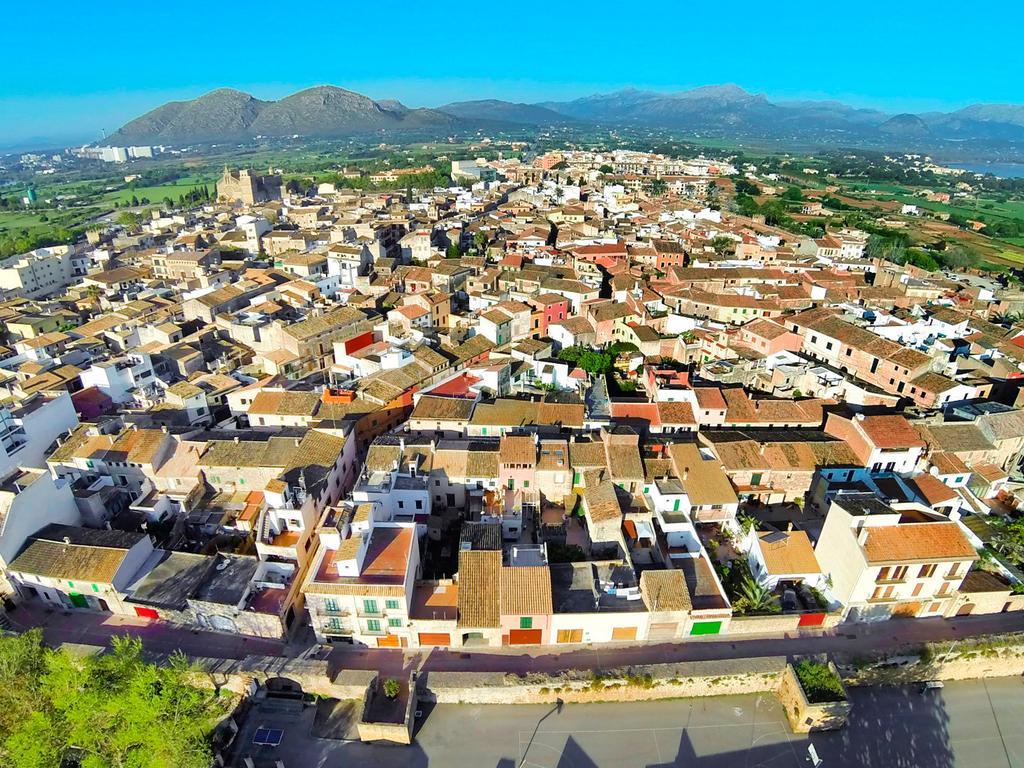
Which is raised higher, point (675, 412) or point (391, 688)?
point (675, 412)

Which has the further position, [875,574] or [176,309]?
[176,309]

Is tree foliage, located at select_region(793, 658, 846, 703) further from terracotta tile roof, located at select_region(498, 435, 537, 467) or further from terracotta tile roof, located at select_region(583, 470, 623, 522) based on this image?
→ terracotta tile roof, located at select_region(498, 435, 537, 467)

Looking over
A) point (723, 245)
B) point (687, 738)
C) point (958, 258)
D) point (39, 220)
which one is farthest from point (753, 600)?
point (39, 220)

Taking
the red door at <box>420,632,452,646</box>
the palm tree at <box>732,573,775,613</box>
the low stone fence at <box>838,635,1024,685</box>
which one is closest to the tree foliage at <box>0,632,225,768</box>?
the red door at <box>420,632,452,646</box>

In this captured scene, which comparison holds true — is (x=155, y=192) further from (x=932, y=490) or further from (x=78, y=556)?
(x=932, y=490)

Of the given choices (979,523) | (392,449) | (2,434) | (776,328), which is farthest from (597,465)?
(2,434)

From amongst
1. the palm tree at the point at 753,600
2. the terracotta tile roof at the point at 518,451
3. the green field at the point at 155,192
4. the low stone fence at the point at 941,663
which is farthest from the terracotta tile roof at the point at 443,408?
the green field at the point at 155,192

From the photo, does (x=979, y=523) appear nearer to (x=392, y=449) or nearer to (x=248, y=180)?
(x=392, y=449)
